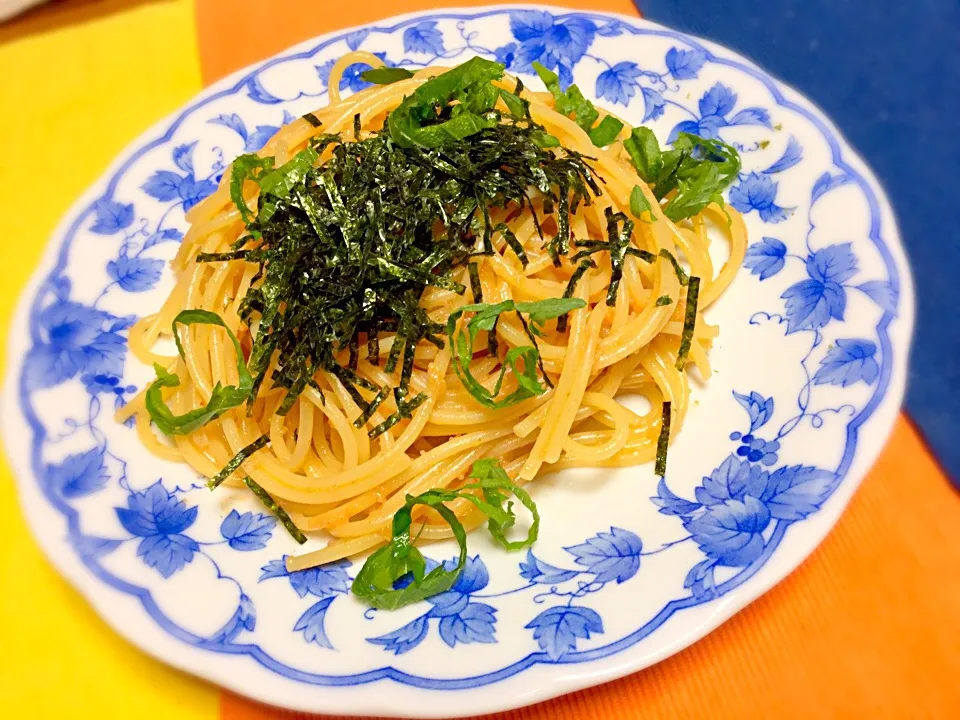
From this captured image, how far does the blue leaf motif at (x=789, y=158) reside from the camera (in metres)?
3.02

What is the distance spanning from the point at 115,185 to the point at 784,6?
13.2 feet

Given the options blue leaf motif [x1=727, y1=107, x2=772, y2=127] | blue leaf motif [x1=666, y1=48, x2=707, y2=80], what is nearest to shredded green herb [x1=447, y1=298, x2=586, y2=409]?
blue leaf motif [x1=727, y1=107, x2=772, y2=127]

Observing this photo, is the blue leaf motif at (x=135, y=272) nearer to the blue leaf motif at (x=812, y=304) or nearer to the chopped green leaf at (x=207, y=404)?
the chopped green leaf at (x=207, y=404)

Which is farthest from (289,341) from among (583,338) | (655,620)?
(655,620)

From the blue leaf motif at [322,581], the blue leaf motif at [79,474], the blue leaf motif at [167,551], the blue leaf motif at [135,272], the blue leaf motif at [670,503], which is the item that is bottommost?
the blue leaf motif at [670,503]

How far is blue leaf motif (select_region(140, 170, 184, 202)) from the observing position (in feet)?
11.1

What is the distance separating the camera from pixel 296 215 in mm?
2598

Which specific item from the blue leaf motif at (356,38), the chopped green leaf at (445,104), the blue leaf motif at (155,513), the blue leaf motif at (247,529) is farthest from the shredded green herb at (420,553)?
the blue leaf motif at (356,38)

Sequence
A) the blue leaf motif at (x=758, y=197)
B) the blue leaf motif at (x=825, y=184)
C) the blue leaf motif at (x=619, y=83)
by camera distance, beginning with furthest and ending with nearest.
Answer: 1. the blue leaf motif at (x=619, y=83)
2. the blue leaf motif at (x=758, y=197)
3. the blue leaf motif at (x=825, y=184)

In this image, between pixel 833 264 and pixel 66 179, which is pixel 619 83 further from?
pixel 66 179

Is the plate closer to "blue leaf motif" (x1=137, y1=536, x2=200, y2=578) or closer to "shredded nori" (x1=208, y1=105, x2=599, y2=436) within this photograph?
"blue leaf motif" (x1=137, y1=536, x2=200, y2=578)

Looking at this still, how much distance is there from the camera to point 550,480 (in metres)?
2.63

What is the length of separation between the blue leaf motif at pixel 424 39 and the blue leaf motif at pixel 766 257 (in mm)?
1967

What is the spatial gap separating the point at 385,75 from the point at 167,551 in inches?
85.9
